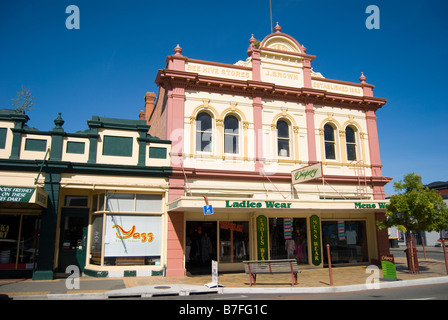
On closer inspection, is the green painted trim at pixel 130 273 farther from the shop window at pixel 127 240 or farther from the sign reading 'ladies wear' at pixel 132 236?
the sign reading 'ladies wear' at pixel 132 236

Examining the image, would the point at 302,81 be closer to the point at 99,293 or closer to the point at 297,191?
the point at 297,191

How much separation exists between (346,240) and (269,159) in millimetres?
6167

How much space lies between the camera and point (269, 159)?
1822 cm

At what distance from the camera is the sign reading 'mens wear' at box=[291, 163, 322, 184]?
52.4 ft

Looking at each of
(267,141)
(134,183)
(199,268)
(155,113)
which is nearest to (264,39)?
(267,141)

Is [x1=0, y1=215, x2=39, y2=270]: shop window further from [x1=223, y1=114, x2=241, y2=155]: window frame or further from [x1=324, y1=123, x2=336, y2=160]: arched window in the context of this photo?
[x1=324, y1=123, x2=336, y2=160]: arched window

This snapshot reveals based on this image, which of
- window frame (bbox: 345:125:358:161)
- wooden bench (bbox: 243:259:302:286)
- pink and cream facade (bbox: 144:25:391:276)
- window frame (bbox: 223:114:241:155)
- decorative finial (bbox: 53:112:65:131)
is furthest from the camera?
window frame (bbox: 345:125:358:161)

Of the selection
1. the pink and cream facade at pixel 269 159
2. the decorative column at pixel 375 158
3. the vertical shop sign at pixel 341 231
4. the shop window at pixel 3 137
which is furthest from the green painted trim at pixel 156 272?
the decorative column at pixel 375 158

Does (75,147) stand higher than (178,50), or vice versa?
(178,50)

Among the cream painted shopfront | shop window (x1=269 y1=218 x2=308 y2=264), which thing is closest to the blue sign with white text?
the cream painted shopfront

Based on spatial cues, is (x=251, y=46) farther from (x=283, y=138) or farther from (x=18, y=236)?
(x=18, y=236)

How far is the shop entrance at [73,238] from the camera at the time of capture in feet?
50.8

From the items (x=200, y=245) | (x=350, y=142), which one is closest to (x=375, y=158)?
(x=350, y=142)

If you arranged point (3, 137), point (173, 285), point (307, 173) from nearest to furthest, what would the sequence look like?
point (173, 285) < point (3, 137) < point (307, 173)
